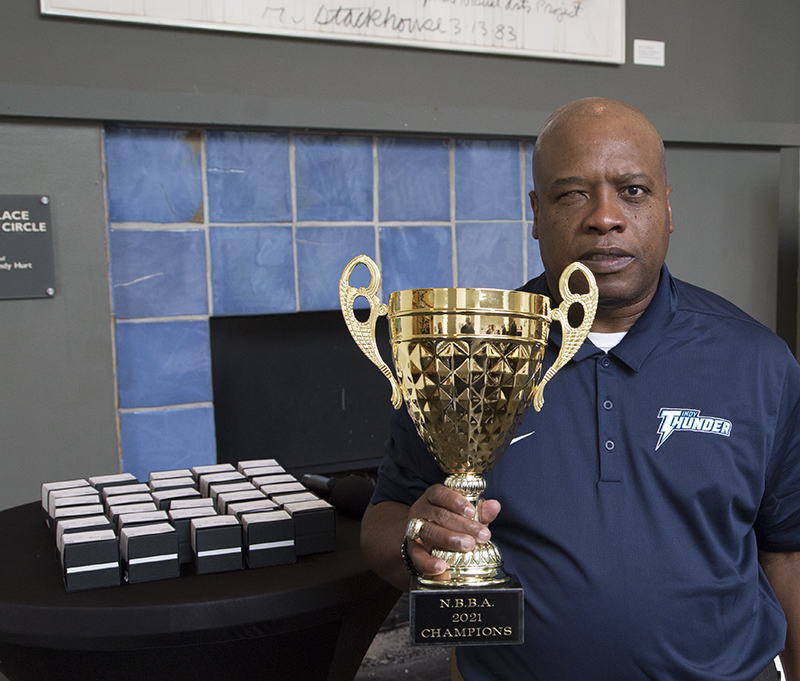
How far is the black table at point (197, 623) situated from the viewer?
1113 mm

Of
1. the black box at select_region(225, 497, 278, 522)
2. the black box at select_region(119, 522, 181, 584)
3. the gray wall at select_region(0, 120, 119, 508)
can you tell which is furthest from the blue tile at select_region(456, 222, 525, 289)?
the black box at select_region(119, 522, 181, 584)

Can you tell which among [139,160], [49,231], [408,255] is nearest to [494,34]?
[408,255]

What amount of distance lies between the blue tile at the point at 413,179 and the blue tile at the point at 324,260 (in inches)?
5.1

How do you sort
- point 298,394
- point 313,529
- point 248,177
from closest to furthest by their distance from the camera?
point 313,529 < point 248,177 < point 298,394

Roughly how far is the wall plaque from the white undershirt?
1601mm

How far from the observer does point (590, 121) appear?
3.77 feet

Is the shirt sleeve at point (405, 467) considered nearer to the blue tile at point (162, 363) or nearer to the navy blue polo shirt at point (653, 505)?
the navy blue polo shirt at point (653, 505)

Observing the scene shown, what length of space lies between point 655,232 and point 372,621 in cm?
79

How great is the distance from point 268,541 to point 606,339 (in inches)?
25.3

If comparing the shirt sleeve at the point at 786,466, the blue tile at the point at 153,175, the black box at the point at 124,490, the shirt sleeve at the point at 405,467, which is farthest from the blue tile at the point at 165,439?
the shirt sleeve at the point at 786,466

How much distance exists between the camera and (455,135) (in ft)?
8.29

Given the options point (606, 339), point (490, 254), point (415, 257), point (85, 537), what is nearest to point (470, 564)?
point (606, 339)

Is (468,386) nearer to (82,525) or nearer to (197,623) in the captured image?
(197,623)

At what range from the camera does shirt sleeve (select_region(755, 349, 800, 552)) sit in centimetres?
114
